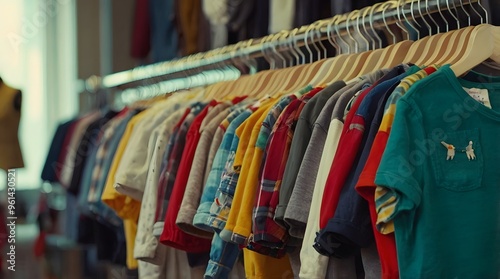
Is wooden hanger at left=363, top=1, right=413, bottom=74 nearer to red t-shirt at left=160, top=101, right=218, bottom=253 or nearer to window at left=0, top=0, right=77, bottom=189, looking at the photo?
red t-shirt at left=160, top=101, right=218, bottom=253

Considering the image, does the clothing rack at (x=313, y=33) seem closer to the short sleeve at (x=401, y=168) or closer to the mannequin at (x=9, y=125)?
the short sleeve at (x=401, y=168)

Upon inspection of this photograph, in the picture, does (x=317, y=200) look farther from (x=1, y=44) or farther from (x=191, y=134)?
(x=1, y=44)

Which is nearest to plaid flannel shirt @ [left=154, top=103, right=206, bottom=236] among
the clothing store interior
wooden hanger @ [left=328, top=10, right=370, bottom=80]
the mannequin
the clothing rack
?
the clothing store interior

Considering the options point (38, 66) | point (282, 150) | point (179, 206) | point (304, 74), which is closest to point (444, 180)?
point (282, 150)

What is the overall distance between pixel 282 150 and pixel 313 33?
434mm

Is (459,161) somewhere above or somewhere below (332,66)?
below

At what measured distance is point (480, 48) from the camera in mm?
1384

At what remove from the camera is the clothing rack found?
5.04ft

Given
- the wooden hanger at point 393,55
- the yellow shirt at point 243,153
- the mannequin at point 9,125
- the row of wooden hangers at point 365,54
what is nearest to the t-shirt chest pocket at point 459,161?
the row of wooden hangers at point 365,54

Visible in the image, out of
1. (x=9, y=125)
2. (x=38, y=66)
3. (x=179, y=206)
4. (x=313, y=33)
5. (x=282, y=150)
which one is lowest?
(x=179, y=206)

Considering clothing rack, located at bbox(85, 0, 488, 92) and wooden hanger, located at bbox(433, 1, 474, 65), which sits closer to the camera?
wooden hanger, located at bbox(433, 1, 474, 65)

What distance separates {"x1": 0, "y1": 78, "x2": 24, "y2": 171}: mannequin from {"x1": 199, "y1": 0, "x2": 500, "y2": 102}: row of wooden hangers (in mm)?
795

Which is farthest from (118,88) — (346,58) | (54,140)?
(346,58)

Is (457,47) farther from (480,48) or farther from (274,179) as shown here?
(274,179)
